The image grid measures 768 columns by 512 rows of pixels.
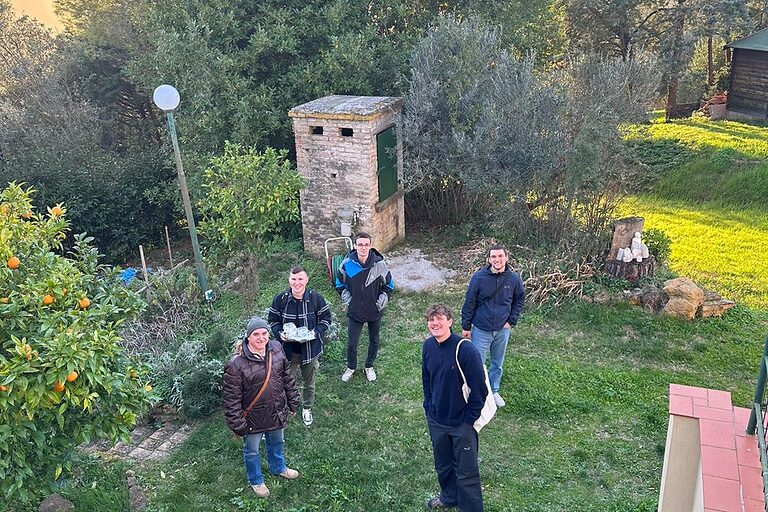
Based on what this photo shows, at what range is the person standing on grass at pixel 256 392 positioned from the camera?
4.62 metres

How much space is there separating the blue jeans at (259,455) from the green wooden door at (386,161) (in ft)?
18.8

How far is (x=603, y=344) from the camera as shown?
7.49 m

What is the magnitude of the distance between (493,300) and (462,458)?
68.9 inches

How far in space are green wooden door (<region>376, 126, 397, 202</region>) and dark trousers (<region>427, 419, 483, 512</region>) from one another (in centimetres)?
610

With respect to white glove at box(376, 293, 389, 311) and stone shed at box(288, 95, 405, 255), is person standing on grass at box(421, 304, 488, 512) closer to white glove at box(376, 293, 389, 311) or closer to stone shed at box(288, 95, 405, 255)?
white glove at box(376, 293, 389, 311)

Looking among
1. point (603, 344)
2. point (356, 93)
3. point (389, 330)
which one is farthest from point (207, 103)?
point (603, 344)

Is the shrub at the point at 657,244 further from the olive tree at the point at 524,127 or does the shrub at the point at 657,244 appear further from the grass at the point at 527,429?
the grass at the point at 527,429

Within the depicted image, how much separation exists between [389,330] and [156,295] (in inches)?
127

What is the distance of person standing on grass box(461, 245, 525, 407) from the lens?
568 centimetres

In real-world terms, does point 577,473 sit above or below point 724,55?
below

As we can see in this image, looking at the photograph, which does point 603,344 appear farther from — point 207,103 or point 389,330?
point 207,103

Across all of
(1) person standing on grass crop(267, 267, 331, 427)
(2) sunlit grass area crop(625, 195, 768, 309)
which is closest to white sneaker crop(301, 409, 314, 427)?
(1) person standing on grass crop(267, 267, 331, 427)

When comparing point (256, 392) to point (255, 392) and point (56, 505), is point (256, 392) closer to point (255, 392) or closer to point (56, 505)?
point (255, 392)

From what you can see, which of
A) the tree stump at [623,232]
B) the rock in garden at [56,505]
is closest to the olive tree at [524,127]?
the tree stump at [623,232]
